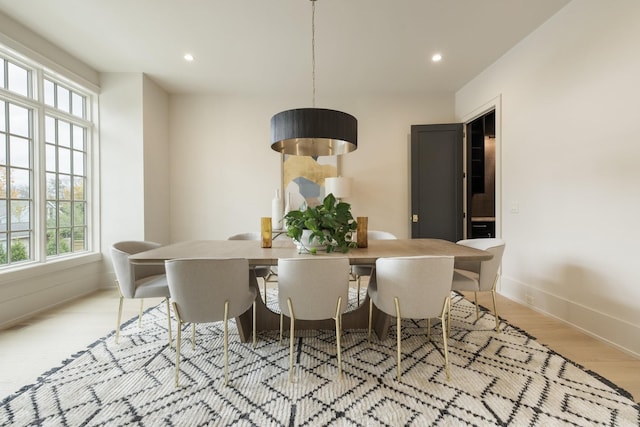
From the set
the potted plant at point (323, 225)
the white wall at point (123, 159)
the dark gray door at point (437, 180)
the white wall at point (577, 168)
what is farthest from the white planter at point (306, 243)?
the white wall at point (123, 159)

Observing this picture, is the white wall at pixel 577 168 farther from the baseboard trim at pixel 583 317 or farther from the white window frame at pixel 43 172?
the white window frame at pixel 43 172

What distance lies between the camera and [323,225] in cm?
201

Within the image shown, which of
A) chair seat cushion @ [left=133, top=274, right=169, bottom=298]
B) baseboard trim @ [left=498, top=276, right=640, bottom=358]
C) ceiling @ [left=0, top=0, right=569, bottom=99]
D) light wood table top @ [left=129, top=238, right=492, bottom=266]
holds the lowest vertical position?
baseboard trim @ [left=498, top=276, right=640, bottom=358]

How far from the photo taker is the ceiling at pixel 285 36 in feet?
8.07

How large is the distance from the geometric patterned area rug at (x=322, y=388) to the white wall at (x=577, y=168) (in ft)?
2.41

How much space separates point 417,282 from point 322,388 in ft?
2.81

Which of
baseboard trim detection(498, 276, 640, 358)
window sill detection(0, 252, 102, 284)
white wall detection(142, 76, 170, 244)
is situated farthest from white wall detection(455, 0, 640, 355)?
window sill detection(0, 252, 102, 284)

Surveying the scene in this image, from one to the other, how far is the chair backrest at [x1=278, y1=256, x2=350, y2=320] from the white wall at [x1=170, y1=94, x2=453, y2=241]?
2.79m

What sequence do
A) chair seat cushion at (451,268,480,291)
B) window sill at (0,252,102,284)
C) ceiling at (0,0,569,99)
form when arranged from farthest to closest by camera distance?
1. window sill at (0,252,102,284)
2. ceiling at (0,0,569,99)
3. chair seat cushion at (451,268,480,291)

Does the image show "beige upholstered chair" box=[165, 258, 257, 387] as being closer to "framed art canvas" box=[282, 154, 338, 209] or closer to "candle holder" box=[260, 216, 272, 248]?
"candle holder" box=[260, 216, 272, 248]

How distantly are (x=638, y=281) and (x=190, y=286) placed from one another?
3.12 m

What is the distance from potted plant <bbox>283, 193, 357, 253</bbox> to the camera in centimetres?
199

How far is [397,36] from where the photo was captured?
9.46ft

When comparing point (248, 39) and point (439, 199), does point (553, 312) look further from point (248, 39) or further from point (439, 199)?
point (248, 39)
